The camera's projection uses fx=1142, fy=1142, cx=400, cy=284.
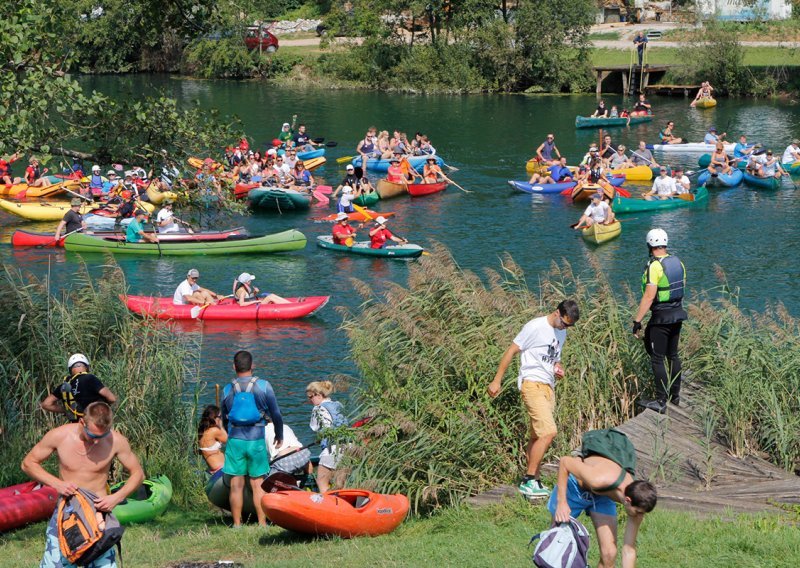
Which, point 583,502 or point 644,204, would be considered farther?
point 644,204

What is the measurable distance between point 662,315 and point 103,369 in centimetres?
→ 635

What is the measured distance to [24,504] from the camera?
10852mm

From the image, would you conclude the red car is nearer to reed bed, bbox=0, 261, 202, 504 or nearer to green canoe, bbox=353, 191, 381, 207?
green canoe, bbox=353, 191, 381, 207

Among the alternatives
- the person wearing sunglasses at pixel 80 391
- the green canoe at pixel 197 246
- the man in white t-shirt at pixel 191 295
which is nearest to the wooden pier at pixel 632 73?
the green canoe at pixel 197 246

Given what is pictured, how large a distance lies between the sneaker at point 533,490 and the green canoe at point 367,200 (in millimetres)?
22189

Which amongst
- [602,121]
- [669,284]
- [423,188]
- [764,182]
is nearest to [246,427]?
[669,284]

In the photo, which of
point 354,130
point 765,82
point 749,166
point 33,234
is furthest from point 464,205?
point 765,82

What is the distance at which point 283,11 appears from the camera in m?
76.8

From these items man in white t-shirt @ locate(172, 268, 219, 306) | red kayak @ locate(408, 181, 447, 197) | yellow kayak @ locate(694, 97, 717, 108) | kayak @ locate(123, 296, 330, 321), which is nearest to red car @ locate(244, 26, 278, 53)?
yellow kayak @ locate(694, 97, 717, 108)

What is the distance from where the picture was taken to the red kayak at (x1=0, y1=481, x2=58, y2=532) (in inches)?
421

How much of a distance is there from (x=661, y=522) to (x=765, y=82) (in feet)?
164

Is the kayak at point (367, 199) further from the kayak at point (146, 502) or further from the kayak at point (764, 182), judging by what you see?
the kayak at point (146, 502)

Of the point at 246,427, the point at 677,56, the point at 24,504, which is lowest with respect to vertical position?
the point at 24,504

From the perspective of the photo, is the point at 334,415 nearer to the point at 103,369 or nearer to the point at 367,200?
the point at 103,369
